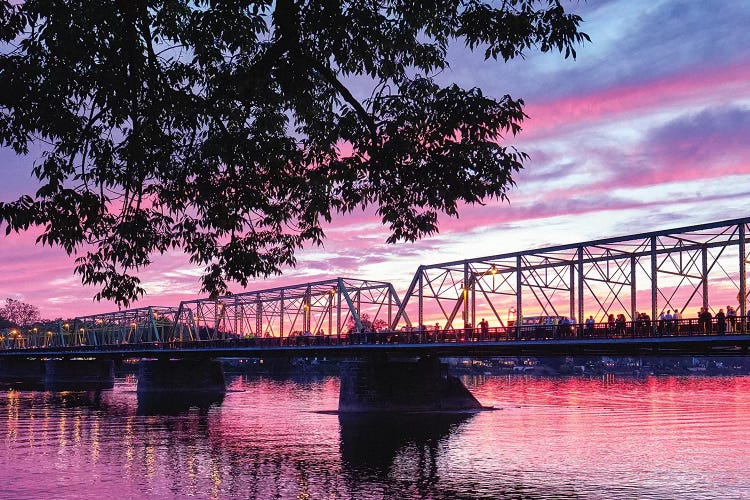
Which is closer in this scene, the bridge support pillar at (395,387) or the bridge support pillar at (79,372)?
the bridge support pillar at (395,387)

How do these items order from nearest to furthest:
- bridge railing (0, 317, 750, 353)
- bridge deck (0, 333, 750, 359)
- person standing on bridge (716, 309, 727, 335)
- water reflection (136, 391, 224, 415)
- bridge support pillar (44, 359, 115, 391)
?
person standing on bridge (716, 309, 727, 335) → bridge railing (0, 317, 750, 353) → bridge deck (0, 333, 750, 359) → water reflection (136, 391, 224, 415) → bridge support pillar (44, 359, 115, 391)

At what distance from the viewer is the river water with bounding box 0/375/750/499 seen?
40.8 m

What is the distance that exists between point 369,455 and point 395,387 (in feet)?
99.5

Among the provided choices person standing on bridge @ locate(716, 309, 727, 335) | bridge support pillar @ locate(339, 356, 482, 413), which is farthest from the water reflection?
person standing on bridge @ locate(716, 309, 727, 335)

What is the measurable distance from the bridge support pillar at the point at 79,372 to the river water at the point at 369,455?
8059cm

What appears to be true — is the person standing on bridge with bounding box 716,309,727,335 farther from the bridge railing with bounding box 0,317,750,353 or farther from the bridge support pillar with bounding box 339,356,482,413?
the bridge support pillar with bounding box 339,356,482,413

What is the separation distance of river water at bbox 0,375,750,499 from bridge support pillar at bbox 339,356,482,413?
11.2 feet

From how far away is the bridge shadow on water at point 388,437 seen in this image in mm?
49656

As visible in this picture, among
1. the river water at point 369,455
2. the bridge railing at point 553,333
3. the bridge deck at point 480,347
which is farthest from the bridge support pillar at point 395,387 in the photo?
the river water at point 369,455

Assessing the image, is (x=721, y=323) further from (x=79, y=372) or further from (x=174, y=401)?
(x=79, y=372)

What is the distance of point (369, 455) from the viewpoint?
53.7 meters

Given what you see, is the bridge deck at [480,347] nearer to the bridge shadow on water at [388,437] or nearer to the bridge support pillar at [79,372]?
the bridge shadow on water at [388,437]

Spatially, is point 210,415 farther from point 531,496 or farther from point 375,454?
point 531,496

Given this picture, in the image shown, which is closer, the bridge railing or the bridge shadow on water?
the bridge shadow on water
